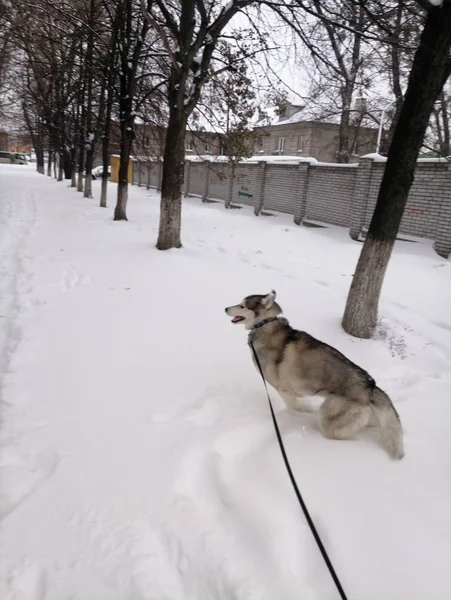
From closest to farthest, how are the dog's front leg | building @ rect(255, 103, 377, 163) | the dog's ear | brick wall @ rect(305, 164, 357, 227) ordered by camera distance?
the dog's front leg, the dog's ear, brick wall @ rect(305, 164, 357, 227), building @ rect(255, 103, 377, 163)

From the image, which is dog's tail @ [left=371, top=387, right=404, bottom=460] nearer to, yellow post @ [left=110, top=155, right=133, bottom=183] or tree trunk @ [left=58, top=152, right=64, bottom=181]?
yellow post @ [left=110, top=155, right=133, bottom=183]

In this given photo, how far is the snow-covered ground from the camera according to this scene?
90.3 inches

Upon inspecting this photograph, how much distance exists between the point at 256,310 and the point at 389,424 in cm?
151

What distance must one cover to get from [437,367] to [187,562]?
3981 mm

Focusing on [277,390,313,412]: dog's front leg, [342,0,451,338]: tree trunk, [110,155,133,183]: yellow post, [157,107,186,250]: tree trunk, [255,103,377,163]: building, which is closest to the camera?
[277,390,313,412]: dog's front leg

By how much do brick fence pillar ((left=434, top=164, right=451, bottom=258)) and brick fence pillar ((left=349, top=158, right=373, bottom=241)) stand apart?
9.86 feet

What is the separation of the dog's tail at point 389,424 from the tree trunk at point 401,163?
2705mm

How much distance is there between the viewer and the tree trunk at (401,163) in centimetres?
475

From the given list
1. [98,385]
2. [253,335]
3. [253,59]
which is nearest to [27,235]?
[253,59]

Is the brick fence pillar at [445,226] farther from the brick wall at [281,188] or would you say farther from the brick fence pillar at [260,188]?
the brick fence pillar at [260,188]

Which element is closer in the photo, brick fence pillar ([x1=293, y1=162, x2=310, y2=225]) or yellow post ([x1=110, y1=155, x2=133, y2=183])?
brick fence pillar ([x1=293, y1=162, x2=310, y2=225])

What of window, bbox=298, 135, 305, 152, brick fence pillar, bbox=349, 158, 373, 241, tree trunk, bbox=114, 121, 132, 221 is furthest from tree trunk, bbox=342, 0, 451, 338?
window, bbox=298, 135, 305, 152

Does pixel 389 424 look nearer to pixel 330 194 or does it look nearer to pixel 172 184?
pixel 172 184

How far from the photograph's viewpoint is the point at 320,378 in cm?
336
